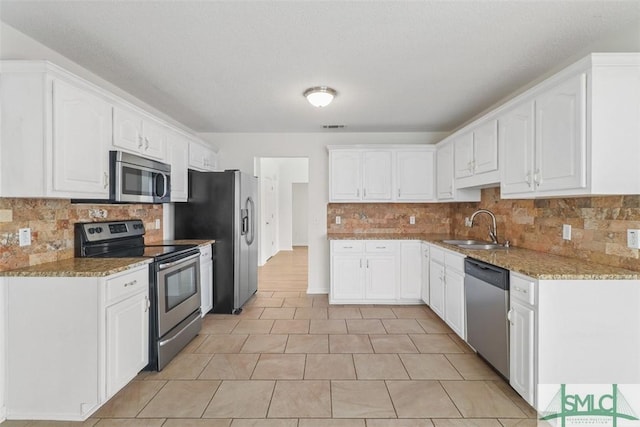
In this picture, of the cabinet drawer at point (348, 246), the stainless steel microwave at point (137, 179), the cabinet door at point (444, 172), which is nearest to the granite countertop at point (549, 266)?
the cabinet door at point (444, 172)

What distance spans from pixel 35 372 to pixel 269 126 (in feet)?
11.0

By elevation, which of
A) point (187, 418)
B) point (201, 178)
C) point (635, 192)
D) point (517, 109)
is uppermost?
point (517, 109)

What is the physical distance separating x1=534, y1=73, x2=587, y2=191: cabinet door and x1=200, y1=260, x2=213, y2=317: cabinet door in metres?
3.14

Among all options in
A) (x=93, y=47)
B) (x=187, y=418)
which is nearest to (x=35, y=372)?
(x=187, y=418)

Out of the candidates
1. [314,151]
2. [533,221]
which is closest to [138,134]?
[314,151]

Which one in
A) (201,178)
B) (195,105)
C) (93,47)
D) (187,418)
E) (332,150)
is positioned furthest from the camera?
(332,150)

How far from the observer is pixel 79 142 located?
205cm

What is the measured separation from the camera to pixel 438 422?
1842 millimetres

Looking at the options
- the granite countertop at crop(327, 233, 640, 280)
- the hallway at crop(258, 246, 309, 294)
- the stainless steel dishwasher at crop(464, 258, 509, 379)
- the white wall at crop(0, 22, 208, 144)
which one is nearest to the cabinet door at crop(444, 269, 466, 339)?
the stainless steel dishwasher at crop(464, 258, 509, 379)

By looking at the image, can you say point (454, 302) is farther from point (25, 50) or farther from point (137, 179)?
point (25, 50)

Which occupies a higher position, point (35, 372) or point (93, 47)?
point (93, 47)

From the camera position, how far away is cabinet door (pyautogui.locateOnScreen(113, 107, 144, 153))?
7.88ft

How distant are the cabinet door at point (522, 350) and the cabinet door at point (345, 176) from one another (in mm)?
2487

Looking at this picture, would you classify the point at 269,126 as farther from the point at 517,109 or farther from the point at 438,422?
the point at 438,422
